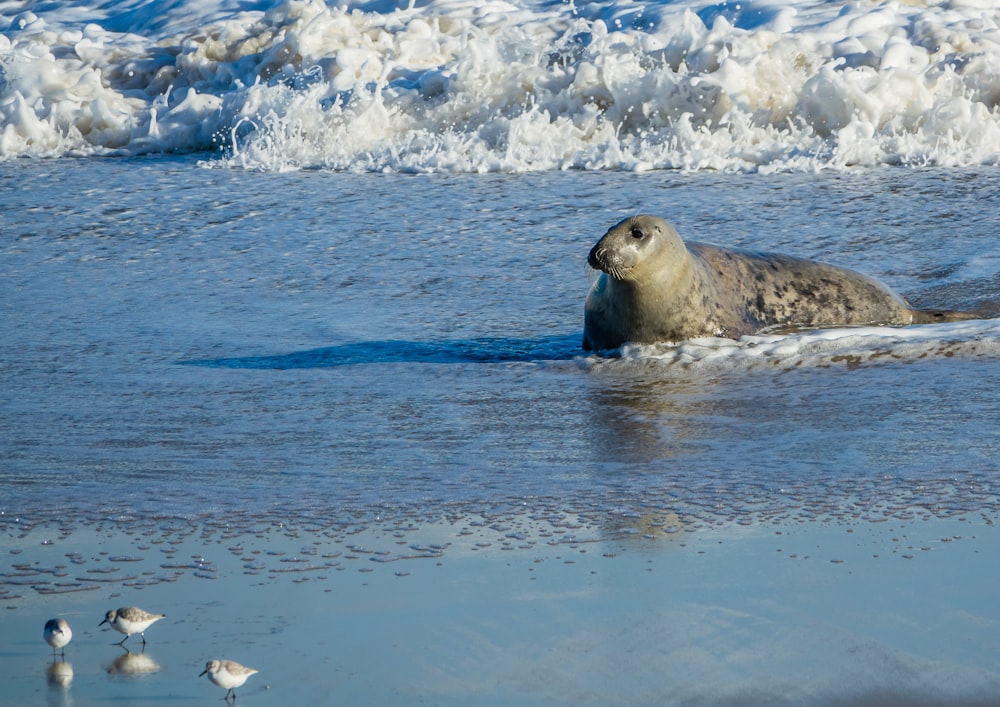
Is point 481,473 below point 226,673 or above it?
below

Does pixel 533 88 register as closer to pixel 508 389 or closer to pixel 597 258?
pixel 597 258

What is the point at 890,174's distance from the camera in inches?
444

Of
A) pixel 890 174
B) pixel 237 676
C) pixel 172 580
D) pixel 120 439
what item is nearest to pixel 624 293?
pixel 120 439

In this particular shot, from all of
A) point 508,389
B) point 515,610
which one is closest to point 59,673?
point 515,610

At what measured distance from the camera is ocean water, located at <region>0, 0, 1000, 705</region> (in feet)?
10.6

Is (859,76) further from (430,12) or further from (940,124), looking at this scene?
(430,12)

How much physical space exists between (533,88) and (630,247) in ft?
24.9

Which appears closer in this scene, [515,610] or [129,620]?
[129,620]

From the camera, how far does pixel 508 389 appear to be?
602cm

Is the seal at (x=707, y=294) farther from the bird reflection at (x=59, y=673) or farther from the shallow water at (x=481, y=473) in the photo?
the bird reflection at (x=59, y=673)

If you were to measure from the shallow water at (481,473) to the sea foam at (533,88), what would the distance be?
3.00m

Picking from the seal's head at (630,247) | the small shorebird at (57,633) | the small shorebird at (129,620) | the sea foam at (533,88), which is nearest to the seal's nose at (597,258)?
the seal's head at (630,247)

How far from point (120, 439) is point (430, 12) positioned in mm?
11862

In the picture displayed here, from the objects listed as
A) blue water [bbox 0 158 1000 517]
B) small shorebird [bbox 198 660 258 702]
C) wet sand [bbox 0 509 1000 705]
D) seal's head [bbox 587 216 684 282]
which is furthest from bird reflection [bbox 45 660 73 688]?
seal's head [bbox 587 216 684 282]
